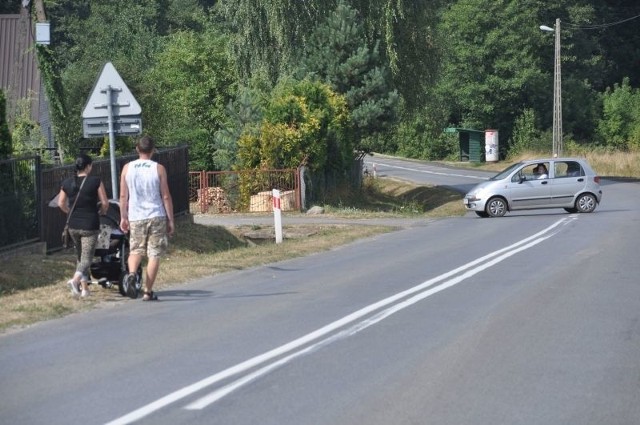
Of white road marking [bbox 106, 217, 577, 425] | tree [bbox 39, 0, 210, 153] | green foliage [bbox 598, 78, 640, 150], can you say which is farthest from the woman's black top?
green foliage [bbox 598, 78, 640, 150]

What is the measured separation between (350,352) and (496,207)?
24.0 metres

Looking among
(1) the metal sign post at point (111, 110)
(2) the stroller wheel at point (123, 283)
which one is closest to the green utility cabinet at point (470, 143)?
(1) the metal sign post at point (111, 110)

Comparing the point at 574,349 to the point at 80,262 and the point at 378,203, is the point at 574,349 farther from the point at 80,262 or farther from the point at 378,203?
the point at 378,203

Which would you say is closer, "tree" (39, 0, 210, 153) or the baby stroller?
the baby stroller

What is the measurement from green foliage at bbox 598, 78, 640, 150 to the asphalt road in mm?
69602

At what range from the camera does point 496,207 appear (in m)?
33.3

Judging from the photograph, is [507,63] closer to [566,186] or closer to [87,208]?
[566,186]

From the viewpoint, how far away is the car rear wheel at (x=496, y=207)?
3325 centimetres

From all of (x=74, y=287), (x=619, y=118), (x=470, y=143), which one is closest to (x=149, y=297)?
(x=74, y=287)

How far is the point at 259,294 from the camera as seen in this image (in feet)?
47.0

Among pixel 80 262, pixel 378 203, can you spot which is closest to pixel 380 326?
pixel 80 262

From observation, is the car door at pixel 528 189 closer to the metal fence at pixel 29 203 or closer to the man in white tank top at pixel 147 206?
the metal fence at pixel 29 203

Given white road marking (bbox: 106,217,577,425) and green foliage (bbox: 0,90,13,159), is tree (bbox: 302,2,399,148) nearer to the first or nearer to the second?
green foliage (bbox: 0,90,13,159)

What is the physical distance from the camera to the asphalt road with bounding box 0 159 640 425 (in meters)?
7.68
